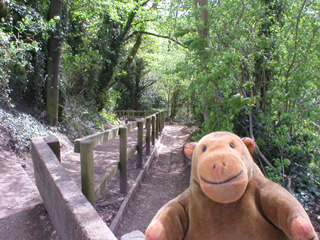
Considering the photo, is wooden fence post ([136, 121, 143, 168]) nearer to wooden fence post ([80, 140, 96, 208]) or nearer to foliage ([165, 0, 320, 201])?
foliage ([165, 0, 320, 201])

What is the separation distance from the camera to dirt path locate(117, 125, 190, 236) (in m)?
4.11

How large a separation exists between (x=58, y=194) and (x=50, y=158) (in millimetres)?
763

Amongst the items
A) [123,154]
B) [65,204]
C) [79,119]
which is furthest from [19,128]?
[65,204]

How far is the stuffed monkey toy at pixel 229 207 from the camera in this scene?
1406mm

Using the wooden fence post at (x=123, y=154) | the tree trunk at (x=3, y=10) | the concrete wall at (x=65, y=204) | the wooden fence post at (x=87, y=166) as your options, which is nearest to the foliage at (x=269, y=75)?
the wooden fence post at (x=123, y=154)

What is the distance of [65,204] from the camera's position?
6.77ft

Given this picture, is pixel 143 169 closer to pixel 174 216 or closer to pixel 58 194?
pixel 58 194

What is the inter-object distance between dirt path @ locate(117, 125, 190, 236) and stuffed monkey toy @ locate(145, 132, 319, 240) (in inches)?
91.0

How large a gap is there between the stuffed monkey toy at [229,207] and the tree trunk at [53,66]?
7.98 m

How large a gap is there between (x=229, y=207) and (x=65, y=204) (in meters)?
1.30

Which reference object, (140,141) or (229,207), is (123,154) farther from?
(229,207)

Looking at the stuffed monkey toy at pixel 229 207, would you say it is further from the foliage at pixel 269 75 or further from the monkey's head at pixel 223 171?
the foliage at pixel 269 75

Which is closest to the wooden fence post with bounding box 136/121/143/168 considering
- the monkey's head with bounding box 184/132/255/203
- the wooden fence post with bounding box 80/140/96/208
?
the wooden fence post with bounding box 80/140/96/208

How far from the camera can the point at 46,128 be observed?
8.05 meters
